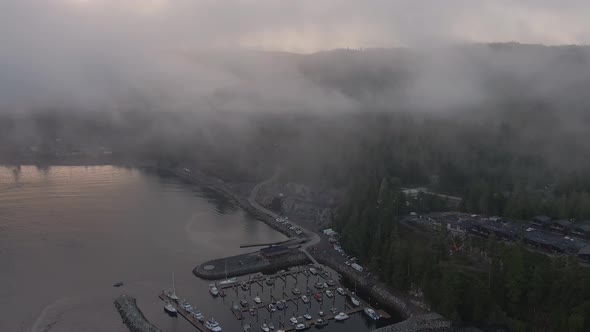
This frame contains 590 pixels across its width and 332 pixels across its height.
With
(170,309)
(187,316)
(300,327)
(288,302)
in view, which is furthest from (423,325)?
(170,309)

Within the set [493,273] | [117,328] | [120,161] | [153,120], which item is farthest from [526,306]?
[153,120]

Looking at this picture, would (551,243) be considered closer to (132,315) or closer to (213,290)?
(213,290)

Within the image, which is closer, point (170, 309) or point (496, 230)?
point (170, 309)

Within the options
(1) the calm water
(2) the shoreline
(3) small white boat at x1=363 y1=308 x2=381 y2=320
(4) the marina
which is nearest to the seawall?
(2) the shoreline

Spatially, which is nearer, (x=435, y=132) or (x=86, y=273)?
(x=86, y=273)

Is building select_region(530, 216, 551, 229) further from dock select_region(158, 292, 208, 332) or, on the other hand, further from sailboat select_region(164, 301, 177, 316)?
sailboat select_region(164, 301, 177, 316)

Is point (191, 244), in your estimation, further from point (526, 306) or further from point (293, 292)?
point (526, 306)
